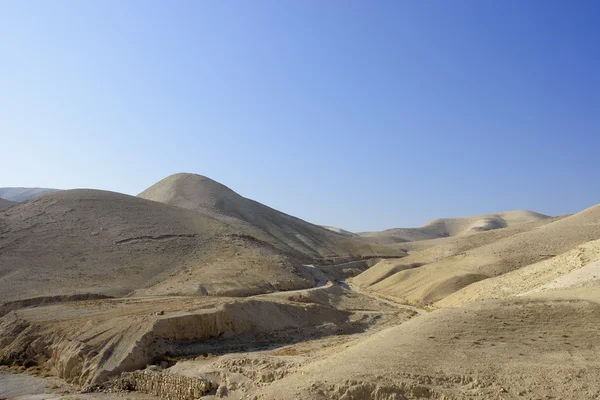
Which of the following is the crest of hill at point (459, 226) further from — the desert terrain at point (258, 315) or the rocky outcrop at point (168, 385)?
the rocky outcrop at point (168, 385)

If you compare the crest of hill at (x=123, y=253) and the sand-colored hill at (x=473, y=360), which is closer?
the sand-colored hill at (x=473, y=360)

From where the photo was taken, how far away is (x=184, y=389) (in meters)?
16.0

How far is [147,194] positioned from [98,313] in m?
69.9

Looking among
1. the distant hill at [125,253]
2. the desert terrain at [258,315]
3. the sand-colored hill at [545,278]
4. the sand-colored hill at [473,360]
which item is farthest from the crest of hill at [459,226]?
the sand-colored hill at [473,360]

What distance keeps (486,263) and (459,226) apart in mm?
137270

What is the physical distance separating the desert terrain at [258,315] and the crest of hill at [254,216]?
17.2m

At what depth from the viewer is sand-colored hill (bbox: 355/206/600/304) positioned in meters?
35.2

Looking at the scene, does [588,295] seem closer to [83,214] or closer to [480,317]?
[480,317]

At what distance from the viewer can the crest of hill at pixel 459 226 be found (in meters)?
152

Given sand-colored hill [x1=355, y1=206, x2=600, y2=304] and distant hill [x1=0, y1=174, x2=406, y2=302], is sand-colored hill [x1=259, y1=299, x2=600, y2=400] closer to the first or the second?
sand-colored hill [x1=355, y1=206, x2=600, y2=304]

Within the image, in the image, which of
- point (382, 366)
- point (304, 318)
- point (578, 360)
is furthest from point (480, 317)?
point (304, 318)

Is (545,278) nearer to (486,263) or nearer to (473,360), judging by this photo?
(486,263)

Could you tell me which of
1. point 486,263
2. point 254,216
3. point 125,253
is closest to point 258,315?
point 486,263

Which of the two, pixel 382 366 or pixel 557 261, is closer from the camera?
pixel 382 366
